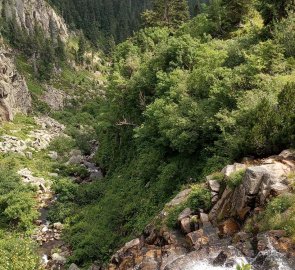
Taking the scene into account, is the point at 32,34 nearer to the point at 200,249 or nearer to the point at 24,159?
the point at 24,159

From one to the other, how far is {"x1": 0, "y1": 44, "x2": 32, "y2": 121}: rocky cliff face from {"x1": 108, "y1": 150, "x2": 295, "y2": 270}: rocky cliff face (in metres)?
50.5

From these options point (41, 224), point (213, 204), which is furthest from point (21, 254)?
point (213, 204)

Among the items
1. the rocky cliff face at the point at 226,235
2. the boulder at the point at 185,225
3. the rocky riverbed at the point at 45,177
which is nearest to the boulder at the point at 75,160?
the rocky riverbed at the point at 45,177

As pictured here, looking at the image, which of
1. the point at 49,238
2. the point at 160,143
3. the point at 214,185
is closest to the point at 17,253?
the point at 49,238

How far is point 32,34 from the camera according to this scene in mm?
121062

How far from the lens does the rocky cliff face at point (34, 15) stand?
12194 cm

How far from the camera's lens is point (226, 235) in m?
17.2

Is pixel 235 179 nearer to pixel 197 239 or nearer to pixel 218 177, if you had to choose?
pixel 218 177

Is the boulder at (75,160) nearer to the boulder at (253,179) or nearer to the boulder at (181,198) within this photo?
the boulder at (181,198)

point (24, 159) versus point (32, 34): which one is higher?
point (32, 34)

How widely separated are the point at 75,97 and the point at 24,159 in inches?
2044

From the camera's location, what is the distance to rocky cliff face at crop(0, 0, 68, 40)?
121938 mm

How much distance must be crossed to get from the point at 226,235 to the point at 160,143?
14.4m

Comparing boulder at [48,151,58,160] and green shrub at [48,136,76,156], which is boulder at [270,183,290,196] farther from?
green shrub at [48,136,76,156]
